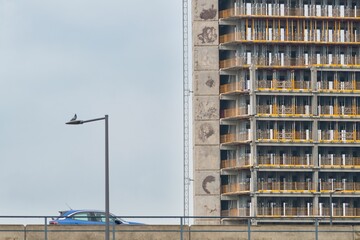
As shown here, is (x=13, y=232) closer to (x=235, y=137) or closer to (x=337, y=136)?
(x=235, y=137)

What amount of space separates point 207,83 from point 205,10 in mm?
7728

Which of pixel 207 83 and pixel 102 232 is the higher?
pixel 207 83

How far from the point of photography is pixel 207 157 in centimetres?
13012

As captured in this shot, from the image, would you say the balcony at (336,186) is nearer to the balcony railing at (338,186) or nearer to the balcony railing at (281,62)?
the balcony railing at (338,186)

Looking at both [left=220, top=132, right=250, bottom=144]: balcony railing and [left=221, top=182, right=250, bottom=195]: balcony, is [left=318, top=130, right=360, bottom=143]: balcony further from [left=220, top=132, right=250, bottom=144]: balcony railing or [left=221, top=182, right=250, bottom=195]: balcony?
[left=221, top=182, right=250, bottom=195]: balcony

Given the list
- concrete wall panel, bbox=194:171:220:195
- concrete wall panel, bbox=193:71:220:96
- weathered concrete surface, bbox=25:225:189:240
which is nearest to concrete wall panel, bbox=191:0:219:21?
concrete wall panel, bbox=193:71:220:96

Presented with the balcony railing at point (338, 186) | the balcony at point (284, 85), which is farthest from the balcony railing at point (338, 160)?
the balcony at point (284, 85)

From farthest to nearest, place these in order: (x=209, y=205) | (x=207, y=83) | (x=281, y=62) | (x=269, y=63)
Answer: (x=207, y=83)
(x=209, y=205)
(x=269, y=63)
(x=281, y=62)

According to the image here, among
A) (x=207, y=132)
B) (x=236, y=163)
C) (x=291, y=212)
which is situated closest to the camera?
(x=291, y=212)

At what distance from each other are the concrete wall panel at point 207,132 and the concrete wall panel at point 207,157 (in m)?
0.61

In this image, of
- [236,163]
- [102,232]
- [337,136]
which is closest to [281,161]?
[236,163]

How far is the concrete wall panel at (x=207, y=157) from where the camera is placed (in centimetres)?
13012

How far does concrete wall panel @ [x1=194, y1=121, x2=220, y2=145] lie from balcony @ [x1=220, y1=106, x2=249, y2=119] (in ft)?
4.28

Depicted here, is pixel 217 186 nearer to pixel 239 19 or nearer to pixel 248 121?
pixel 248 121
